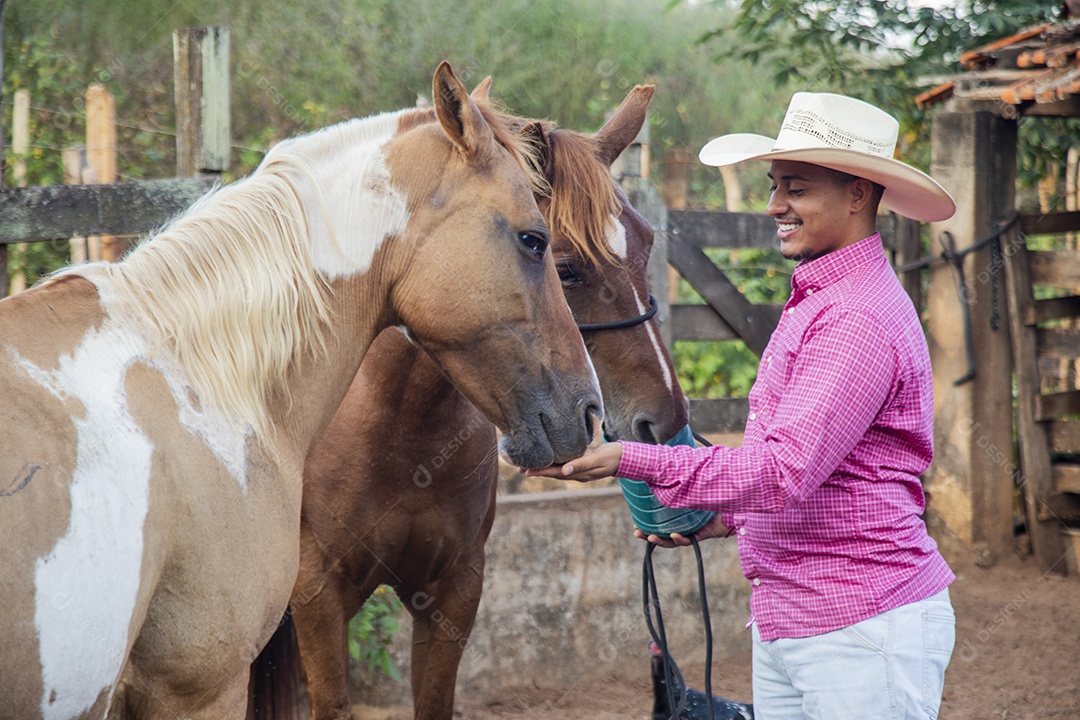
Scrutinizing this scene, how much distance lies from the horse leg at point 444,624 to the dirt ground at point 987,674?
1.04 meters

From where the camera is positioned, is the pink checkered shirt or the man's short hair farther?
the man's short hair

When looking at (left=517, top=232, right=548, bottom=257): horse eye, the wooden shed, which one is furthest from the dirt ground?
(left=517, top=232, right=548, bottom=257): horse eye

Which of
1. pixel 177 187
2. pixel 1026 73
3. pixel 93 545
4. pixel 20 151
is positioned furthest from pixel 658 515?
pixel 20 151

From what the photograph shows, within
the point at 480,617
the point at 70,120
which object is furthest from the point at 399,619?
the point at 70,120

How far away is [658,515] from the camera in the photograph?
2484 millimetres

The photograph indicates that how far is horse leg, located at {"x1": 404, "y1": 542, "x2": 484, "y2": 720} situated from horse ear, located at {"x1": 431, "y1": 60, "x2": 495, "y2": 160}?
1.55 meters

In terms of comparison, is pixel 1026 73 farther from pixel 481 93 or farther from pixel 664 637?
pixel 664 637

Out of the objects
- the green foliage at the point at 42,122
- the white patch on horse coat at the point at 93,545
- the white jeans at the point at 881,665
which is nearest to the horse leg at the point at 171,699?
the white patch on horse coat at the point at 93,545

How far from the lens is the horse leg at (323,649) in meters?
2.97

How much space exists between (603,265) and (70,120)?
8073 millimetres

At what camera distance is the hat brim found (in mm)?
2062

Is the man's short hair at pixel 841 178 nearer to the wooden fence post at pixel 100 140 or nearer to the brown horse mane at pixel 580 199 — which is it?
the brown horse mane at pixel 580 199

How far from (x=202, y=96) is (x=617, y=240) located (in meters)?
1.72

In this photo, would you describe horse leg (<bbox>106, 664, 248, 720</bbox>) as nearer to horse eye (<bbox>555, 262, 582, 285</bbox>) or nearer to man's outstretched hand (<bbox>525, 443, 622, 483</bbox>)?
man's outstretched hand (<bbox>525, 443, 622, 483</bbox>)
